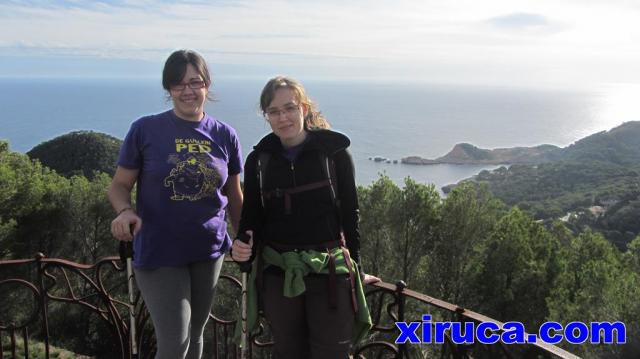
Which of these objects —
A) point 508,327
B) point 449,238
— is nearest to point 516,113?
point 449,238

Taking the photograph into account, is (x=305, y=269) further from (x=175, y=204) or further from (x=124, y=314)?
(x=124, y=314)

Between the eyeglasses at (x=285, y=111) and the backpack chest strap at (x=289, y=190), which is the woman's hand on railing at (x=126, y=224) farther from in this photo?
the eyeglasses at (x=285, y=111)

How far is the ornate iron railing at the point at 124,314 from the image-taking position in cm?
301

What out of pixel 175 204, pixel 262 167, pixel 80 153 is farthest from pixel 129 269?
pixel 80 153

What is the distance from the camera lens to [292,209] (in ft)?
8.03

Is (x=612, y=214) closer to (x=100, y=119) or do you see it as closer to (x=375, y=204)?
(x=375, y=204)

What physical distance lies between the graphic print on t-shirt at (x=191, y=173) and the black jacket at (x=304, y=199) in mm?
206

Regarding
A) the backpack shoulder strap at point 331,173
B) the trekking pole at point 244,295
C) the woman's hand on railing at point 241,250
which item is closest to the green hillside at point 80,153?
the trekking pole at point 244,295

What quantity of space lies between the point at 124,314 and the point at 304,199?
16.2 meters

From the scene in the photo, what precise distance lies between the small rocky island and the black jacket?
270 ft

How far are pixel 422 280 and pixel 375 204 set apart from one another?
3.27 m

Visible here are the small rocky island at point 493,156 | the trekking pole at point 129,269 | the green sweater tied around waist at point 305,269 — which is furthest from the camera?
the small rocky island at point 493,156

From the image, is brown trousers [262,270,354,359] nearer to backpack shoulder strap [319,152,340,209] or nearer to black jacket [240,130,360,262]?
black jacket [240,130,360,262]

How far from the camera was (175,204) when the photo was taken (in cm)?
246
